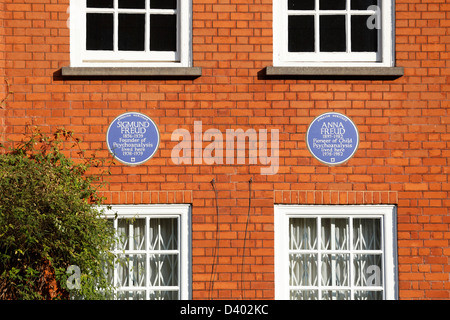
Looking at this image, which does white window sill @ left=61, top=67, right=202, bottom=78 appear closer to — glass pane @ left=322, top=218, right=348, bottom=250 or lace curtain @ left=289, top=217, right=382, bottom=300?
lace curtain @ left=289, top=217, right=382, bottom=300

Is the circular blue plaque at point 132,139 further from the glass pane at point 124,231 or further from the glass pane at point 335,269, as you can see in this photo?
the glass pane at point 335,269

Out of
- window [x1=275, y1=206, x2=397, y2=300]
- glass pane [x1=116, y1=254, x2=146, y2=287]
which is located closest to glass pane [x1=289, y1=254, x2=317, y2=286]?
window [x1=275, y1=206, x2=397, y2=300]

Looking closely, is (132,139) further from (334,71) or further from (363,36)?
(363,36)

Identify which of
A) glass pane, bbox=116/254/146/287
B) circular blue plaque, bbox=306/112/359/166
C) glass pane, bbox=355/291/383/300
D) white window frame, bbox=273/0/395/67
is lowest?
glass pane, bbox=355/291/383/300

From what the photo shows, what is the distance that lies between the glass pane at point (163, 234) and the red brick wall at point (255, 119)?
0.90 feet

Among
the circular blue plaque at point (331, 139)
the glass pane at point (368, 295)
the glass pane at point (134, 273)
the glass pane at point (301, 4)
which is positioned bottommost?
the glass pane at point (368, 295)

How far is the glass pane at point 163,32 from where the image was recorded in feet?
26.3

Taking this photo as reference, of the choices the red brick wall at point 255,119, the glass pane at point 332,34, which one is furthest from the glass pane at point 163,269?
the glass pane at point 332,34

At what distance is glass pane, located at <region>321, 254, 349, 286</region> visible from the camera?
7844 millimetres

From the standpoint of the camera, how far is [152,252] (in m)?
7.77

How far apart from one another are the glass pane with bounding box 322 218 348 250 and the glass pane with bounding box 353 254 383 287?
0.68 feet

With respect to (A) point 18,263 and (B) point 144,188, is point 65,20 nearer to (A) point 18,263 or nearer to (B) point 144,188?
(B) point 144,188

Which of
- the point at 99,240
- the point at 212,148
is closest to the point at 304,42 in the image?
the point at 212,148

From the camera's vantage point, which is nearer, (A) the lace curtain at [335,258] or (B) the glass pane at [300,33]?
(A) the lace curtain at [335,258]
